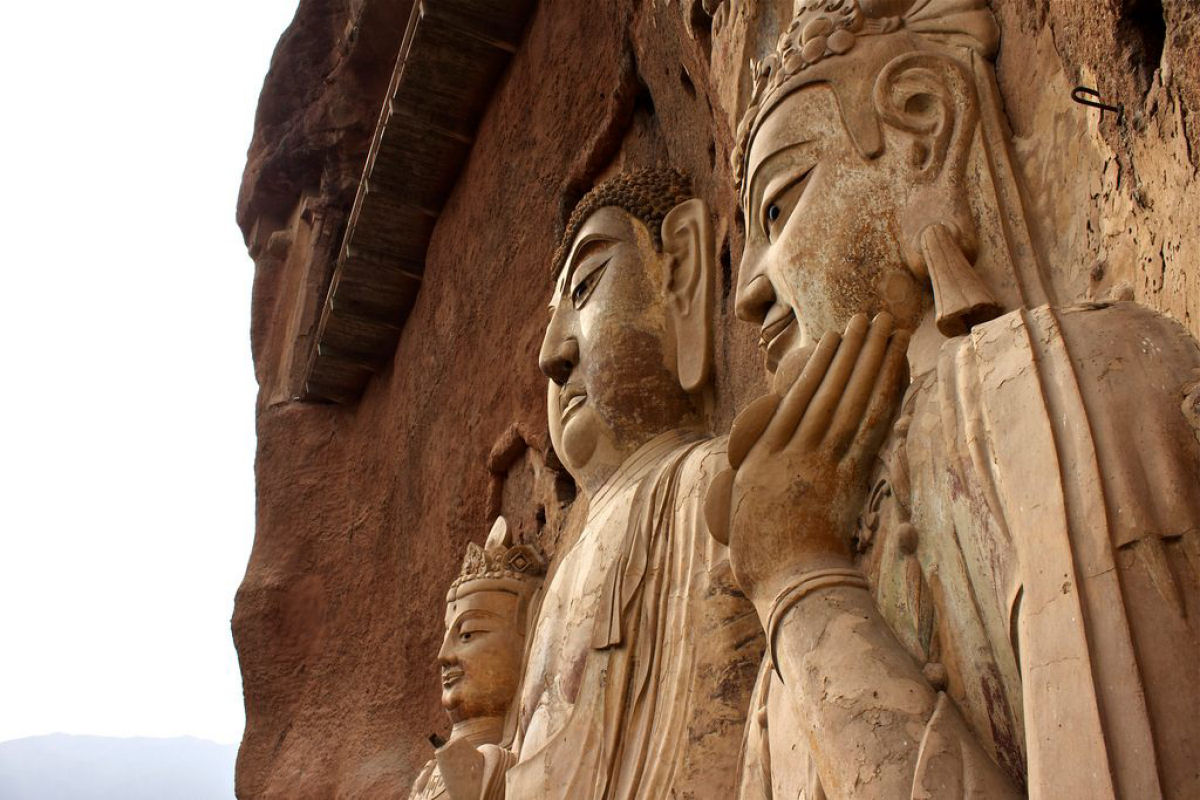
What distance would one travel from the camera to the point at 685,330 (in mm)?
3297

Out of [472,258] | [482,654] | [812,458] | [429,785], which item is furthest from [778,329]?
[472,258]

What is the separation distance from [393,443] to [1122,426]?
17.0ft

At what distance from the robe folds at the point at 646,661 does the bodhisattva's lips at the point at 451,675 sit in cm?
88

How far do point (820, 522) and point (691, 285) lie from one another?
1.60m

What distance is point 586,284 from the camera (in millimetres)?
3383

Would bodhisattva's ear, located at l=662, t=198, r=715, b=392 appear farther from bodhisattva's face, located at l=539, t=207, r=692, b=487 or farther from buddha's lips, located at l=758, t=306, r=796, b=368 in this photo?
buddha's lips, located at l=758, t=306, r=796, b=368

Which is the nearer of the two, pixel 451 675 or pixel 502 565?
pixel 451 675

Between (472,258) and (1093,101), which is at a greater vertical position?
(472,258)

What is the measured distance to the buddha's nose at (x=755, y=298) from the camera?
231 cm

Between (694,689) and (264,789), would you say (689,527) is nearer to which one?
(694,689)

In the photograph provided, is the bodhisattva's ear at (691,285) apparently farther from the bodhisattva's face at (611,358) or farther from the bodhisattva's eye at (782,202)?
the bodhisattva's eye at (782,202)

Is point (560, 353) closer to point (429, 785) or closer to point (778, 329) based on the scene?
point (778, 329)

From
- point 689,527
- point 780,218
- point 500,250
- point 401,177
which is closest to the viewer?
point 780,218

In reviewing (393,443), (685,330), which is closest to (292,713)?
(393,443)
